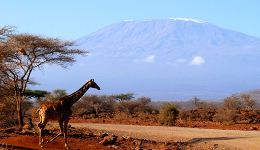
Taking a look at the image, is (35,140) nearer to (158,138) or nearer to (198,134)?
(158,138)

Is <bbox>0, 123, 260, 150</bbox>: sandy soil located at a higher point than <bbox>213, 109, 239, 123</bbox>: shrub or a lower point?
lower

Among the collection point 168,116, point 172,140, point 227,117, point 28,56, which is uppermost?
point 28,56

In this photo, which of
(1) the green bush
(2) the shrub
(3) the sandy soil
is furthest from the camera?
(2) the shrub

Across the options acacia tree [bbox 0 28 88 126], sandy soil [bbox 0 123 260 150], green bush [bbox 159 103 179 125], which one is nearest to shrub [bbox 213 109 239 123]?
green bush [bbox 159 103 179 125]

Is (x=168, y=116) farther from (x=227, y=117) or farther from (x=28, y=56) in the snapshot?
(x=28, y=56)

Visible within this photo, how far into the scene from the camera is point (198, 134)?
2008cm

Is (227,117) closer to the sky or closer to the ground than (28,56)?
closer to the ground

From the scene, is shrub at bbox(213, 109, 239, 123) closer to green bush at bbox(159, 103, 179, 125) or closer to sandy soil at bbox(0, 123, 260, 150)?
green bush at bbox(159, 103, 179, 125)

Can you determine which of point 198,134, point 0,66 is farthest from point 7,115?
point 198,134

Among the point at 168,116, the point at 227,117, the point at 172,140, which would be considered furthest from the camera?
the point at 227,117

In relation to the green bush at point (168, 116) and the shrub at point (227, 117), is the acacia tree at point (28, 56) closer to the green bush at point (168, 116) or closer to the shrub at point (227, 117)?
the green bush at point (168, 116)

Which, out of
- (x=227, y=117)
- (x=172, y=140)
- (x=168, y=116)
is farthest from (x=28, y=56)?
(x=227, y=117)

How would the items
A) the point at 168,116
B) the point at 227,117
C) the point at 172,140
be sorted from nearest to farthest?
the point at 172,140, the point at 168,116, the point at 227,117

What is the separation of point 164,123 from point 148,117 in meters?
5.52
